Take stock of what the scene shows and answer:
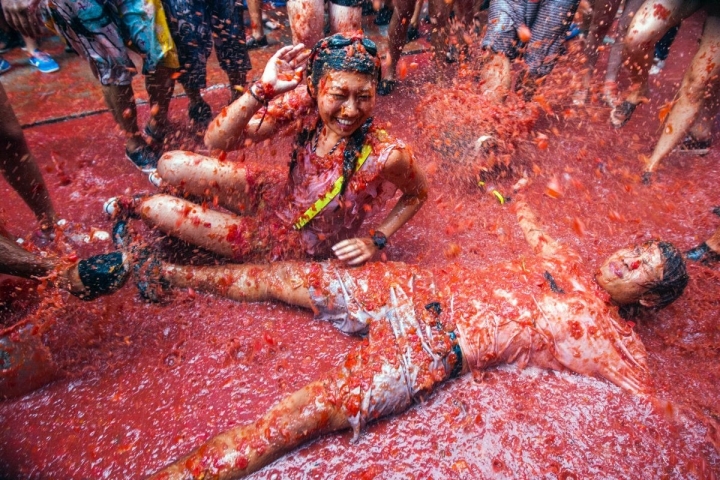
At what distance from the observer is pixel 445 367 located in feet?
7.17

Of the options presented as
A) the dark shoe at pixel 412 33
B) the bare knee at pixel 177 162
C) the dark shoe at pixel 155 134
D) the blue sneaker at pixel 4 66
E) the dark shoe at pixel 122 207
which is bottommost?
the blue sneaker at pixel 4 66

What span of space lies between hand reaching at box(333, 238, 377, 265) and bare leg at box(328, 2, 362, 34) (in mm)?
2312

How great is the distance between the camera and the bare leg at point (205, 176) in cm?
263

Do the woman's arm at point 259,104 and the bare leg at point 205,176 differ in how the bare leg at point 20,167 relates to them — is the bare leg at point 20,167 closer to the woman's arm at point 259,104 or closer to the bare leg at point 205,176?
the bare leg at point 205,176

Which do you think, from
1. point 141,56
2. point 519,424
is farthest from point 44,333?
point 519,424

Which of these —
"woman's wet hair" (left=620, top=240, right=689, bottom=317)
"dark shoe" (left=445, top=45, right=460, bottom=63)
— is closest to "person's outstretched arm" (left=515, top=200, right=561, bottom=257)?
"woman's wet hair" (left=620, top=240, right=689, bottom=317)

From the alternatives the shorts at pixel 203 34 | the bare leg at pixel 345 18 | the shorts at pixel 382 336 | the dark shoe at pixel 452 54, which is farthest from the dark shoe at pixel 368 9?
the shorts at pixel 382 336

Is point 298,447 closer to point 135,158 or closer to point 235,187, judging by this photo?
point 235,187

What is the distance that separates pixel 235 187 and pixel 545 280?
1.94m

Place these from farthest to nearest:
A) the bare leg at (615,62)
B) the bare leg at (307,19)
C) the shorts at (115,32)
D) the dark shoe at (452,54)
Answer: the dark shoe at (452,54) < the bare leg at (615,62) < the bare leg at (307,19) < the shorts at (115,32)

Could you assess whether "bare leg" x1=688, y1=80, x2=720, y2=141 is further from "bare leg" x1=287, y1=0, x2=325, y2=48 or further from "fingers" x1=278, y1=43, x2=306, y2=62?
"fingers" x1=278, y1=43, x2=306, y2=62

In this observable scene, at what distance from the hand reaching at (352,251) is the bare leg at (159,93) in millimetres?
2263

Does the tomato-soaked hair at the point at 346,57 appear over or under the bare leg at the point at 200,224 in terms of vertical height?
over

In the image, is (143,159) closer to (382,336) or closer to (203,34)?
(203,34)
